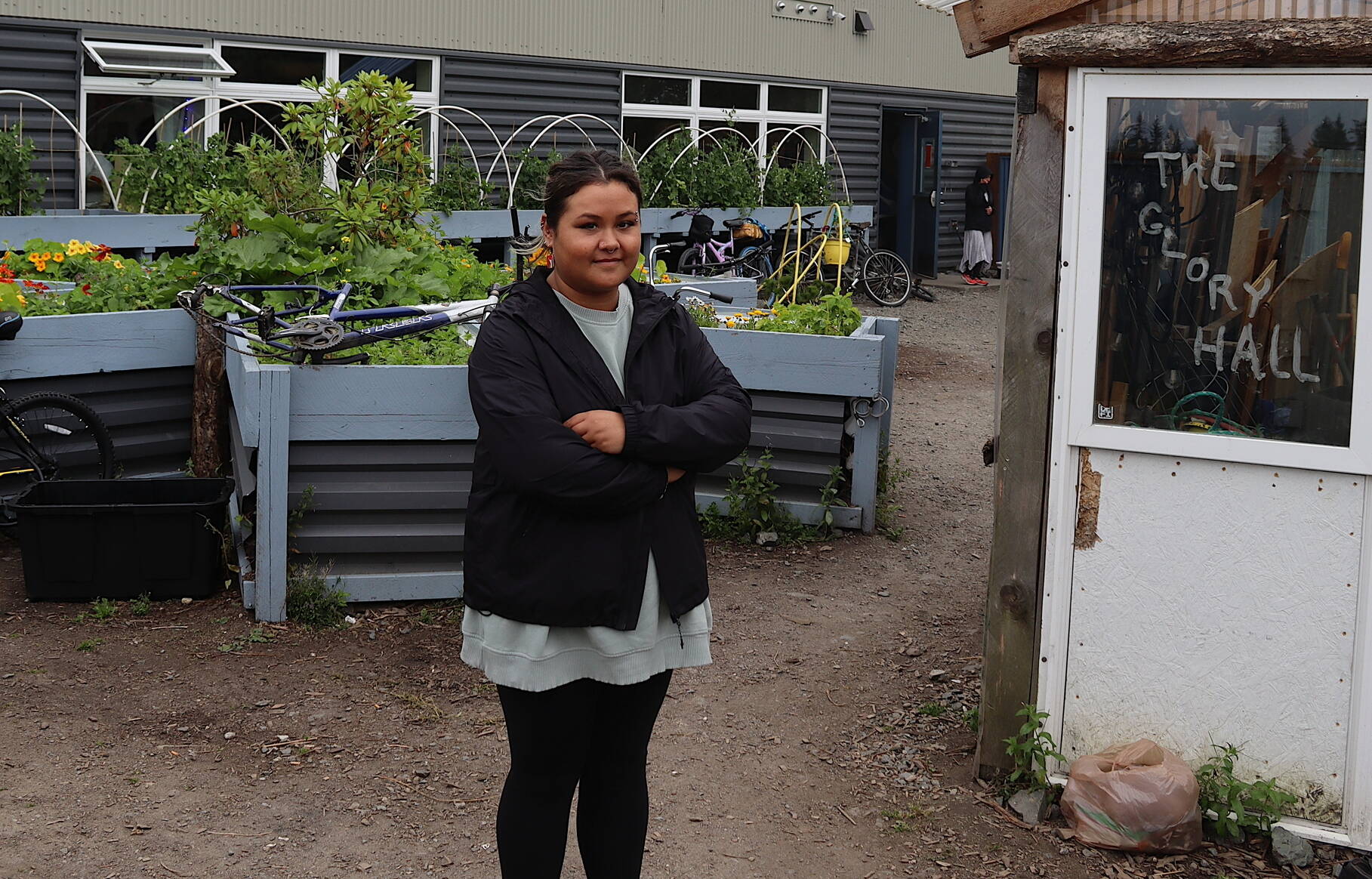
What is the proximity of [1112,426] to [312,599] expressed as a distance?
3013 mm

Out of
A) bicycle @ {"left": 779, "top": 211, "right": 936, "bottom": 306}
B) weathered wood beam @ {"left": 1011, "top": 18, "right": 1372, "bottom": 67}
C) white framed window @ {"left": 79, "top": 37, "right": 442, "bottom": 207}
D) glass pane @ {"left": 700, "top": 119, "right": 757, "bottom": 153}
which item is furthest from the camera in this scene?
glass pane @ {"left": 700, "top": 119, "right": 757, "bottom": 153}

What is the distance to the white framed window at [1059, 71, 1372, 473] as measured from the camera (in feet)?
11.0

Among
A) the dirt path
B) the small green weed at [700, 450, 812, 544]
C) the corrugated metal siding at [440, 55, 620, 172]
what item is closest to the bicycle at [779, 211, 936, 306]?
the corrugated metal siding at [440, 55, 620, 172]

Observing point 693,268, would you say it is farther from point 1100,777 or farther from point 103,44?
point 1100,777

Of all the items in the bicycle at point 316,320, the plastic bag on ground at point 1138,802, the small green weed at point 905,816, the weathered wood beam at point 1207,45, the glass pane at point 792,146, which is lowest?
the small green weed at point 905,816

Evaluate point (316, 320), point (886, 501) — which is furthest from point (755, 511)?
point (316, 320)

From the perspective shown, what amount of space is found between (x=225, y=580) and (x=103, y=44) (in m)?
8.62

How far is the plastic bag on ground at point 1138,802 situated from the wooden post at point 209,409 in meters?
4.01

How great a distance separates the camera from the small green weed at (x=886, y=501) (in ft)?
22.1

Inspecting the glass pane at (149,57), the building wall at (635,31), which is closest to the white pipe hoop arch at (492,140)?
the building wall at (635,31)

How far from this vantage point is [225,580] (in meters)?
5.62

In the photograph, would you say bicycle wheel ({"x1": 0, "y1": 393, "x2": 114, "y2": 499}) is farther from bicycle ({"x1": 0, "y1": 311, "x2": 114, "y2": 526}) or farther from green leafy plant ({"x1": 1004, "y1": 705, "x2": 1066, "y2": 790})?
green leafy plant ({"x1": 1004, "y1": 705, "x2": 1066, "y2": 790})

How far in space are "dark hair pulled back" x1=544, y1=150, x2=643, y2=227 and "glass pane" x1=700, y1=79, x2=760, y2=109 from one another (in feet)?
51.3

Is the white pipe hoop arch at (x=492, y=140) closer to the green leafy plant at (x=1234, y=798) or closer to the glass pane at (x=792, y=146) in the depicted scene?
the glass pane at (x=792, y=146)
